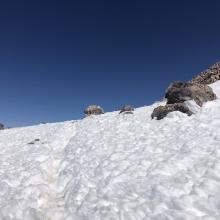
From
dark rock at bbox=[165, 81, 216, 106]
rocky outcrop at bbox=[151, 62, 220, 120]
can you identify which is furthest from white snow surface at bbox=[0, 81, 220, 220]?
dark rock at bbox=[165, 81, 216, 106]

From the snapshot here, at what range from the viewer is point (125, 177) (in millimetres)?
11750

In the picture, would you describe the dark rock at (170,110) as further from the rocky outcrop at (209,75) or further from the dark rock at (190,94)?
the rocky outcrop at (209,75)

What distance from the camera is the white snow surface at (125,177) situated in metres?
9.37

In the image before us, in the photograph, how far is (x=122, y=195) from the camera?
411 inches

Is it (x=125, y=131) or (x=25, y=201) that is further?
(x=125, y=131)

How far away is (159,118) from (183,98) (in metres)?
3.81

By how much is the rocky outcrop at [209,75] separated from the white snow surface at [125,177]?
26.5m

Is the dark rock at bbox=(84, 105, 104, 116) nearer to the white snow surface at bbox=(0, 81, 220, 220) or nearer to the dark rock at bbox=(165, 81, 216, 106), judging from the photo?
the dark rock at bbox=(165, 81, 216, 106)

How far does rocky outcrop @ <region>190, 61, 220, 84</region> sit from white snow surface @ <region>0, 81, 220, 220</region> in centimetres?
2648

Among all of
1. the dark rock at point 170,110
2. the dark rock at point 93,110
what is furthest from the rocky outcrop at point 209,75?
the dark rock at point 170,110

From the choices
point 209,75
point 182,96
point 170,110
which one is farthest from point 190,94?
point 209,75

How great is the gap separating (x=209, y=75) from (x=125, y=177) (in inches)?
1545

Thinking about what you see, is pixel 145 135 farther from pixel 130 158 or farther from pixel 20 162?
pixel 20 162

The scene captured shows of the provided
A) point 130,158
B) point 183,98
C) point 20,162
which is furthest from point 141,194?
point 183,98
